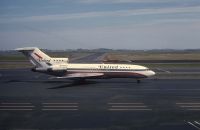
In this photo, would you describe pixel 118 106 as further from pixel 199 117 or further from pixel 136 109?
pixel 199 117

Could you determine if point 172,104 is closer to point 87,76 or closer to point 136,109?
point 136,109

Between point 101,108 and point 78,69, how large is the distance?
21001mm

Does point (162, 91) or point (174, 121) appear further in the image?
point (162, 91)

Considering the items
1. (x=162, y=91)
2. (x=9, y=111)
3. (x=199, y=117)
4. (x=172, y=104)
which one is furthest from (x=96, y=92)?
(x=199, y=117)

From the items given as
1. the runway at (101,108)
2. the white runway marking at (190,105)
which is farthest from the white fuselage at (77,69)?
the white runway marking at (190,105)

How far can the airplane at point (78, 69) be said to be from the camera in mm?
48438

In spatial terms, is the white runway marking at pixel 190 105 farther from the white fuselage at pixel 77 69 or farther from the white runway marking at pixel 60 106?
the white fuselage at pixel 77 69

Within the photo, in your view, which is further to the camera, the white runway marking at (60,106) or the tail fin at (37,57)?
the tail fin at (37,57)

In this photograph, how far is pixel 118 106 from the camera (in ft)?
95.5

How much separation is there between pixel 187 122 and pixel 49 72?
98.3 ft

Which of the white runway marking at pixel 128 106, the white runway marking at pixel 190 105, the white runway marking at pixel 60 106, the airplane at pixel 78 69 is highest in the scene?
the airplane at pixel 78 69

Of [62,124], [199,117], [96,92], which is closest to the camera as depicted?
[62,124]

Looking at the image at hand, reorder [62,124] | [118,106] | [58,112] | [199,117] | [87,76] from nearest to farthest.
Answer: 1. [62,124]
2. [199,117]
3. [58,112]
4. [118,106]
5. [87,76]

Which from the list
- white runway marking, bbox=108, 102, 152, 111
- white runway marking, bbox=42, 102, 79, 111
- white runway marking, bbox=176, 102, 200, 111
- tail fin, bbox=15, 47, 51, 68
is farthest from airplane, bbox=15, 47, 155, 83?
white runway marking, bbox=176, 102, 200, 111
